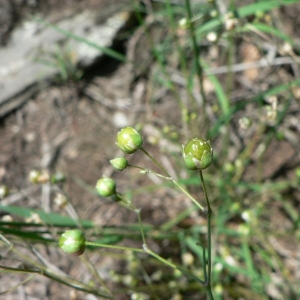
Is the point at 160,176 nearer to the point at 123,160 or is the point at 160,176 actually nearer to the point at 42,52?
the point at 123,160

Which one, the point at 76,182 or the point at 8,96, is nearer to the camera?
the point at 76,182

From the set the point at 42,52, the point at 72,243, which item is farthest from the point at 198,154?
the point at 42,52

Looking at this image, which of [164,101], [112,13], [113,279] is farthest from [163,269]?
[112,13]

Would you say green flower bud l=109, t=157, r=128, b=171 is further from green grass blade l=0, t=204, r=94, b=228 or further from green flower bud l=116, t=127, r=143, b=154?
green grass blade l=0, t=204, r=94, b=228

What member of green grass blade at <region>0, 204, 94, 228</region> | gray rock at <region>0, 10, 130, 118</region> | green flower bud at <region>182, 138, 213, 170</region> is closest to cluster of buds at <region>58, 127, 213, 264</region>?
green flower bud at <region>182, 138, 213, 170</region>

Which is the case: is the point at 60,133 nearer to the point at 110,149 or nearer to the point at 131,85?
the point at 110,149

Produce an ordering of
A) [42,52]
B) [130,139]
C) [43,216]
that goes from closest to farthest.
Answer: [130,139] → [43,216] → [42,52]

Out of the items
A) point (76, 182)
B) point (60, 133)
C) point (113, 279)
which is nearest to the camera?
point (113, 279)

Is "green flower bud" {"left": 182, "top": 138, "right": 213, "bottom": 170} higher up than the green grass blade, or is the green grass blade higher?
"green flower bud" {"left": 182, "top": 138, "right": 213, "bottom": 170}
